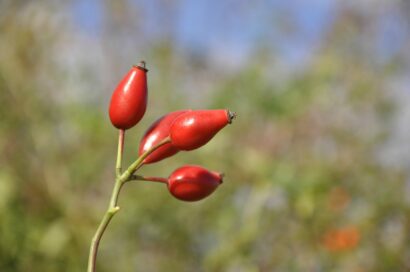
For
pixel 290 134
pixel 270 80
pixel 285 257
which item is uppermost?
pixel 270 80

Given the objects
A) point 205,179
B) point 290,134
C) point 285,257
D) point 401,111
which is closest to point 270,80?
point 290,134

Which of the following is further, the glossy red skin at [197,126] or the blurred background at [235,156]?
the blurred background at [235,156]

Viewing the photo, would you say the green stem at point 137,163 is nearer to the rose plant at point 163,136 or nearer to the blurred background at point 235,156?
the rose plant at point 163,136

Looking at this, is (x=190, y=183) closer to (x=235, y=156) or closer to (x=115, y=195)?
(x=115, y=195)

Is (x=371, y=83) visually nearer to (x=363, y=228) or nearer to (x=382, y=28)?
(x=382, y=28)

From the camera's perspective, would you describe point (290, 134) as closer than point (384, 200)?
No

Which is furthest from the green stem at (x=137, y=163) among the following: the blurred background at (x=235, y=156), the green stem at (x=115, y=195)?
the blurred background at (x=235, y=156)
